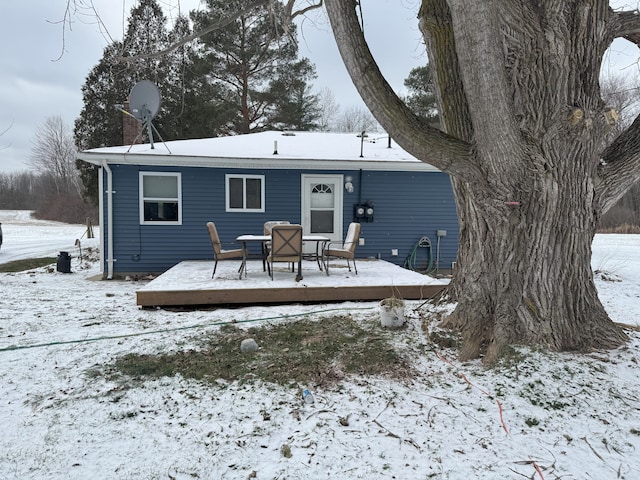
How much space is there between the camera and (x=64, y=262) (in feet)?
27.2

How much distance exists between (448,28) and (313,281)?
3524mm

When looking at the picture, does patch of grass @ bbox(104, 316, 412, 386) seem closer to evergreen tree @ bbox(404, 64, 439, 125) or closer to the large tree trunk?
the large tree trunk

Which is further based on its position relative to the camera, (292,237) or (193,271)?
(193,271)

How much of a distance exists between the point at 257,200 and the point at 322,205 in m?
1.38

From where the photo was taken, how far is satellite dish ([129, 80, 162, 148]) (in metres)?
8.01

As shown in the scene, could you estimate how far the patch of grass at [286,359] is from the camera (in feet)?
8.87

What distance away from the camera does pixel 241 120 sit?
55.9 feet

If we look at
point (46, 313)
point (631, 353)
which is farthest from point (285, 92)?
point (631, 353)

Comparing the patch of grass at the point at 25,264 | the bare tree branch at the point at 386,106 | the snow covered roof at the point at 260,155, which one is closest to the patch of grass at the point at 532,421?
the bare tree branch at the point at 386,106

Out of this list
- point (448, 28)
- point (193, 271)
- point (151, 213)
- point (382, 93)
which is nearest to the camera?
point (382, 93)

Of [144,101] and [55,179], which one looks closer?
[144,101]

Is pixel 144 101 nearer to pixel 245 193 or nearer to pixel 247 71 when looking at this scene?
pixel 245 193

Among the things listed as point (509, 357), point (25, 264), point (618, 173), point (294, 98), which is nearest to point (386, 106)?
point (618, 173)

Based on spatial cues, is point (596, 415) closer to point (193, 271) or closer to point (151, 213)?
point (193, 271)
